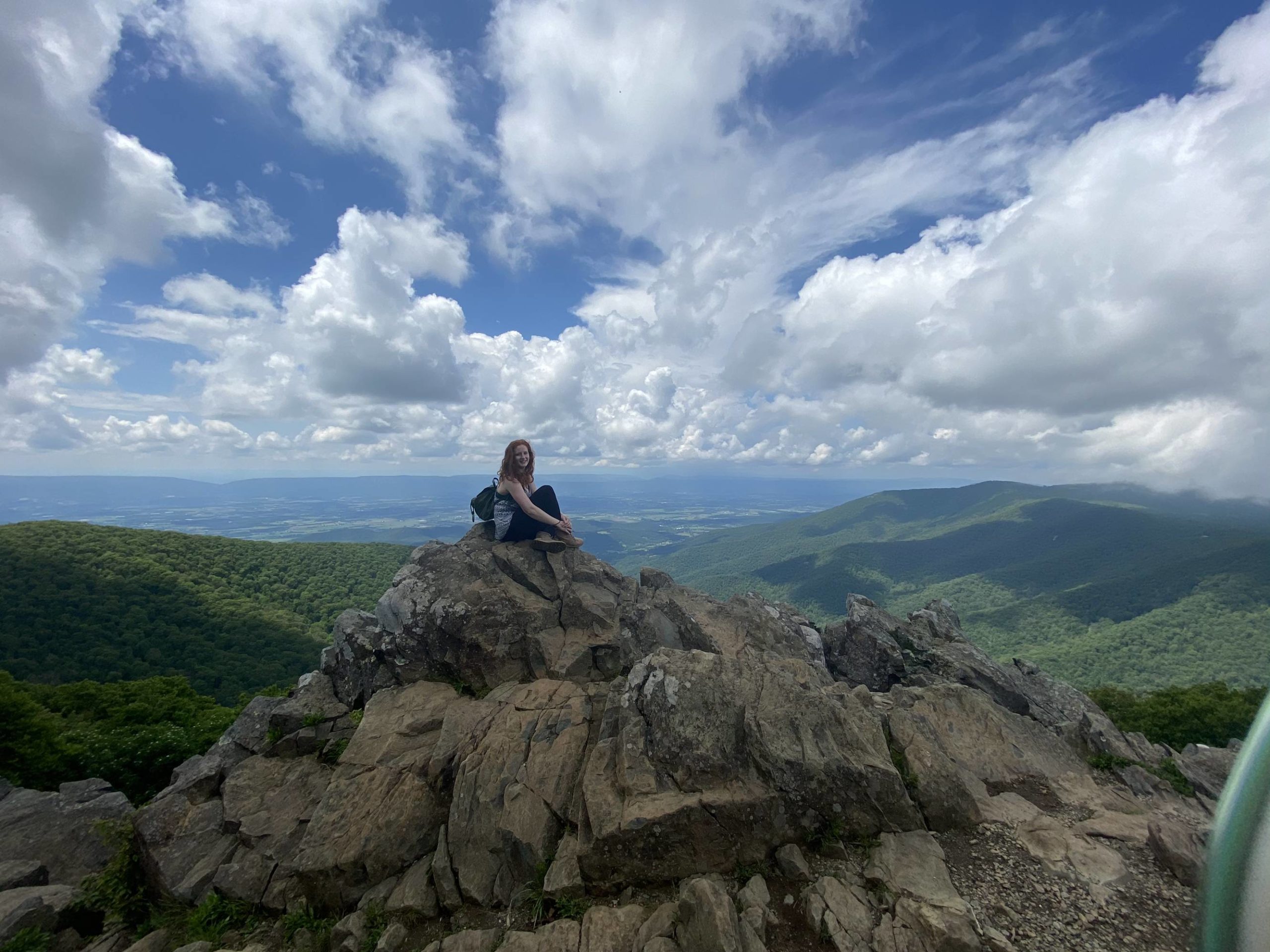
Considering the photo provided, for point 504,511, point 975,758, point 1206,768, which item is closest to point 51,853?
point 504,511

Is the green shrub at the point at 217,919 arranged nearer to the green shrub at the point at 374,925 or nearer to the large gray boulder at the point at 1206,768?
the green shrub at the point at 374,925

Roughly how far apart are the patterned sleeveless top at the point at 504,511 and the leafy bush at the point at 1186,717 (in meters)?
37.3

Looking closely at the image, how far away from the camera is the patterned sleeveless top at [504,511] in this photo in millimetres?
18797

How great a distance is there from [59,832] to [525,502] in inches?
633

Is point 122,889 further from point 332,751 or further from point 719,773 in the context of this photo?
point 719,773

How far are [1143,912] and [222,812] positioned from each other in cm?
1995

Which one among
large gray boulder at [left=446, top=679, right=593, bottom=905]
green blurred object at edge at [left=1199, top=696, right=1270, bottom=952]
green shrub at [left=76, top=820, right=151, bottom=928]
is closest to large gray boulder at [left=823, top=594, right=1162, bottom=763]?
large gray boulder at [left=446, top=679, right=593, bottom=905]

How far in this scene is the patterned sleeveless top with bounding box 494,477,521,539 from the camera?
1880cm

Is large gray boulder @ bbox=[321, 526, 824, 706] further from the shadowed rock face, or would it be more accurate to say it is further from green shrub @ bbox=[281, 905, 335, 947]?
green shrub @ bbox=[281, 905, 335, 947]

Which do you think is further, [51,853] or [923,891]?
[51,853]

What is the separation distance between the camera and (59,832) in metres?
14.0

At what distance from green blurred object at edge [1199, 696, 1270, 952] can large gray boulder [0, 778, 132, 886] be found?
2117 centimetres

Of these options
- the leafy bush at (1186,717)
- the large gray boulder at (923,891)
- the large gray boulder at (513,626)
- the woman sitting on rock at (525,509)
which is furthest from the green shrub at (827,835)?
the leafy bush at (1186,717)

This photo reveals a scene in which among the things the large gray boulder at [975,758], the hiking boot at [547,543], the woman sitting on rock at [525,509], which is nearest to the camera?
the large gray boulder at [975,758]
